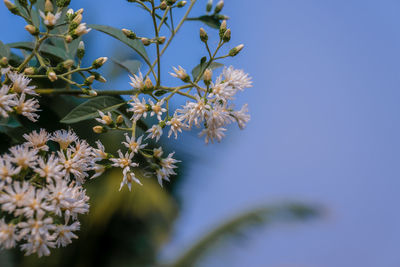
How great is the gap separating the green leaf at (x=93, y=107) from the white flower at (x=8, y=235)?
251 mm

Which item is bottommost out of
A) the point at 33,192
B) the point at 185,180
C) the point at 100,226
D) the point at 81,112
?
the point at 33,192

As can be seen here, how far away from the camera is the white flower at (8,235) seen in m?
0.86

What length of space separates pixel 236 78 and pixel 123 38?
1.05 ft

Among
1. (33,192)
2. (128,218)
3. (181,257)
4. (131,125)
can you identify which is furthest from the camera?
(181,257)

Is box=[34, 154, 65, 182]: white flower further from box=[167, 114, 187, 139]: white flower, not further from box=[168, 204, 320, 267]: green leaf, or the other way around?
box=[168, 204, 320, 267]: green leaf

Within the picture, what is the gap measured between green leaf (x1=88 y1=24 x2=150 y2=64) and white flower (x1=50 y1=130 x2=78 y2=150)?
0.27m

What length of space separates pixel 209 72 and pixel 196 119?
0.39ft

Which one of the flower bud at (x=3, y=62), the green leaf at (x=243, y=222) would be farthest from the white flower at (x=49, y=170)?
the green leaf at (x=243, y=222)

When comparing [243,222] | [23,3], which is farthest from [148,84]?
[243,222]

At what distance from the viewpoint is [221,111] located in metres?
1.08

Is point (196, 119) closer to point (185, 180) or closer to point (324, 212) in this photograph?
point (185, 180)

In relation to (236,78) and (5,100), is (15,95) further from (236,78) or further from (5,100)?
(236,78)

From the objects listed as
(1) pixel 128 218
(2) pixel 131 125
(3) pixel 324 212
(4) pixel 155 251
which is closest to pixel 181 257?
(4) pixel 155 251

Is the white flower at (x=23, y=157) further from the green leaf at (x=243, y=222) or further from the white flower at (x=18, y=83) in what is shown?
the green leaf at (x=243, y=222)
